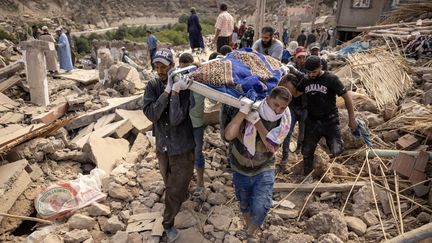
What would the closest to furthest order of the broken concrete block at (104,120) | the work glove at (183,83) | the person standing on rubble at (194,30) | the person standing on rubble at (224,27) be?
the work glove at (183,83), the broken concrete block at (104,120), the person standing on rubble at (224,27), the person standing on rubble at (194,30)

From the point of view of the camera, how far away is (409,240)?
5.65 feet

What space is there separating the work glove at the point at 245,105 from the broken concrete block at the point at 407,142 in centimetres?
303

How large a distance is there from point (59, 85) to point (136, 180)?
588cm


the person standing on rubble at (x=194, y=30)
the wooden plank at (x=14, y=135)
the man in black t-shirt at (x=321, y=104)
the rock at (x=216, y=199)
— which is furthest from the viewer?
the person standing on rubble at (x=194, y=30)

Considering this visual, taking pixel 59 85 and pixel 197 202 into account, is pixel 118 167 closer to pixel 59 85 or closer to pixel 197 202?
pixel 197 202

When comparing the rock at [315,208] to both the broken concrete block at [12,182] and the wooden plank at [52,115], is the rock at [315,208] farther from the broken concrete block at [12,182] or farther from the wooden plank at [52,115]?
the wooden plank at [52,115]

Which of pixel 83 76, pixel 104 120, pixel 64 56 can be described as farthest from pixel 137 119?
pixel 64 56

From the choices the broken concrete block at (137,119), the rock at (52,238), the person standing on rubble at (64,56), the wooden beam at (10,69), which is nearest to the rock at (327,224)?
the rock at (52,238)

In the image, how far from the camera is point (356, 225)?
134 inches

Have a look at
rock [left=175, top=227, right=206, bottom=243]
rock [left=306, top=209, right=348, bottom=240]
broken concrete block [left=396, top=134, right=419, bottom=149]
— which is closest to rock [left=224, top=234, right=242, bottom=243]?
rock [left=175, top=227, right=206, bottom=243]

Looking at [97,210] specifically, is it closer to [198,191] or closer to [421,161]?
[198,191]

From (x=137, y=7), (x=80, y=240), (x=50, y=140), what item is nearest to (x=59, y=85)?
(x=50, y=140)

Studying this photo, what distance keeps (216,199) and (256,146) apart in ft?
4.04

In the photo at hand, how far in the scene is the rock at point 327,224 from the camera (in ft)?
10.6
